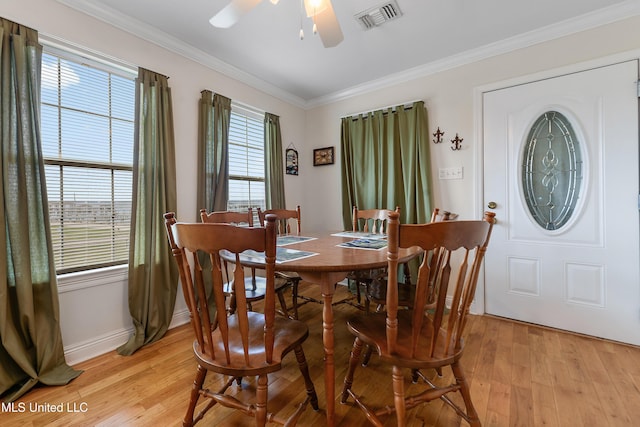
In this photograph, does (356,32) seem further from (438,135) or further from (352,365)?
(352,365)

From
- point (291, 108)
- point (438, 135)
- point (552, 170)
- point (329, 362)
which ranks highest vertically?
point (291, 108)

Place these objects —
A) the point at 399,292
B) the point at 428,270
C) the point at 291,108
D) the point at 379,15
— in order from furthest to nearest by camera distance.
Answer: the point at 291,108
the point at 379,15
the point at 399,292
the point at 428,270

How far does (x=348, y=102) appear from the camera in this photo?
342 cm

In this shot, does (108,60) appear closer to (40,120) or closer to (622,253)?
(40,120)

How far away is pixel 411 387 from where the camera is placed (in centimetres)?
157

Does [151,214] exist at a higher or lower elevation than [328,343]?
higher

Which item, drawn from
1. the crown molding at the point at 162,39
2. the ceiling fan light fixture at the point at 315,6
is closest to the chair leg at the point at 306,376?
the ceiling fan light fixture at the point at 315,6

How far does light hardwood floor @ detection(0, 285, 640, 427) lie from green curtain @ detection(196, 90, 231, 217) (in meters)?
1.21

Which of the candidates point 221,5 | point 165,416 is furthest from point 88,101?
point 165,416

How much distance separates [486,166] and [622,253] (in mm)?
1120

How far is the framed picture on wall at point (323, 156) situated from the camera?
3.58 meters

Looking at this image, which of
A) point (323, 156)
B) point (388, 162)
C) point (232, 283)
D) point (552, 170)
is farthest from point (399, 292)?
point (323, 156)

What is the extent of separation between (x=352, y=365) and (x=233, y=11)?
6.22ft

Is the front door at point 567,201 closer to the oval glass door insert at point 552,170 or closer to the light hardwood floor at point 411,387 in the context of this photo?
the oval glass door insert at point 552,170
